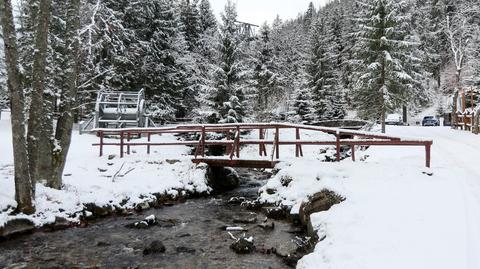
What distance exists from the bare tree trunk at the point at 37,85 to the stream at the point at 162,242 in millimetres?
1922

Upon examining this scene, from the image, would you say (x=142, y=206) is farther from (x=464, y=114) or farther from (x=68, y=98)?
(x=464, y=114)

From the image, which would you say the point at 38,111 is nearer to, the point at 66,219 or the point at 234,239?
the point at 66,219

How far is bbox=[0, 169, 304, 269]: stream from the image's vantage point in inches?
279

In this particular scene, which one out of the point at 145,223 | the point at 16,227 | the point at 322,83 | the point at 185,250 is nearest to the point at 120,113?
the point at 145,223

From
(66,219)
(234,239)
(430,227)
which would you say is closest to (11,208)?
(66,219)

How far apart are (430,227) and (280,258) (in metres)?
2.70

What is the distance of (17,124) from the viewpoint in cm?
864

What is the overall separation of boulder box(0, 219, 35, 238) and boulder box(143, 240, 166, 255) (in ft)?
9.84

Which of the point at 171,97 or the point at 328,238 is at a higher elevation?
the point at 171,97

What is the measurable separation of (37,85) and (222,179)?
26.1ft

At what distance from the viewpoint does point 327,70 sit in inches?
1526

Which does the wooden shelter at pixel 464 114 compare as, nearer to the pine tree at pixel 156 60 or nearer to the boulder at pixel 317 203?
the boulder at pixel 317 203

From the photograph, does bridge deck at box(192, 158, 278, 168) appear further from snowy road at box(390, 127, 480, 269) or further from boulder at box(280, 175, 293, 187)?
snowy road at box(390, 127, 480, 269)

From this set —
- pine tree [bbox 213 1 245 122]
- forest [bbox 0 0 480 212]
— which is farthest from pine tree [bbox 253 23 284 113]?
pine tree [bbox 213 1 245 122]
